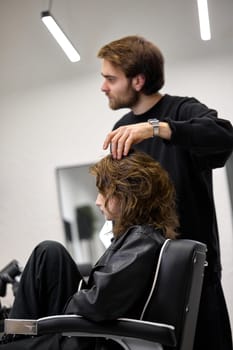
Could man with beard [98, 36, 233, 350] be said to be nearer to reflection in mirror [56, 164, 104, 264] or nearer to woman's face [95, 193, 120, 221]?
woman's face [95, 193, 120, 221]

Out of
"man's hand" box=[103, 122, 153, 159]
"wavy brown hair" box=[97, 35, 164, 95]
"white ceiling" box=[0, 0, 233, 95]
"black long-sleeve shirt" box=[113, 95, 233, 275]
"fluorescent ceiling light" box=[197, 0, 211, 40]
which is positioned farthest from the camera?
"white ceiling" box=[0, 0, 233, 95]

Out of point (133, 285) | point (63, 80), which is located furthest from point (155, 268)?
point (63, 80)

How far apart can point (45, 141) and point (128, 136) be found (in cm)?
270

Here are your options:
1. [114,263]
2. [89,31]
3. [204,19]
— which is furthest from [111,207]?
[89,31]

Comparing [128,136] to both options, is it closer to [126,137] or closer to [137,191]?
[126,137]

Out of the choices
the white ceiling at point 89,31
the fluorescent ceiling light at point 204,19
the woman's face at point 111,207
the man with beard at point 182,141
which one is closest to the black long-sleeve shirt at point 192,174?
the man with beard at point 182,141

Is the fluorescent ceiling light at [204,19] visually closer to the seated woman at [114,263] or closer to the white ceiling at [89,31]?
the white ceiling at [89,31]

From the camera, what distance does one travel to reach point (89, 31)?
4191mm

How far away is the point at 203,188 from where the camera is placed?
193 centimetres

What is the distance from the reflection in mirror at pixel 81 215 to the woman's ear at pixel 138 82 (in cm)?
202

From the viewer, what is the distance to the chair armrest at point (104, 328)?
1.30 m

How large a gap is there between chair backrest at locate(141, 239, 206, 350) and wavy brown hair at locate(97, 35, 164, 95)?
0.85 m

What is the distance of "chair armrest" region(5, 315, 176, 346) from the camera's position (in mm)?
1304

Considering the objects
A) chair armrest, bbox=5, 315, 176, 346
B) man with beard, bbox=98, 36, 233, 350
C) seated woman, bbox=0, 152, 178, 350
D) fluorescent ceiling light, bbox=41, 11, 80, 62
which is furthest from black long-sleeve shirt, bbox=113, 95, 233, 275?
fluorescent ceiling light, bbox=41, 11, 80, 62
